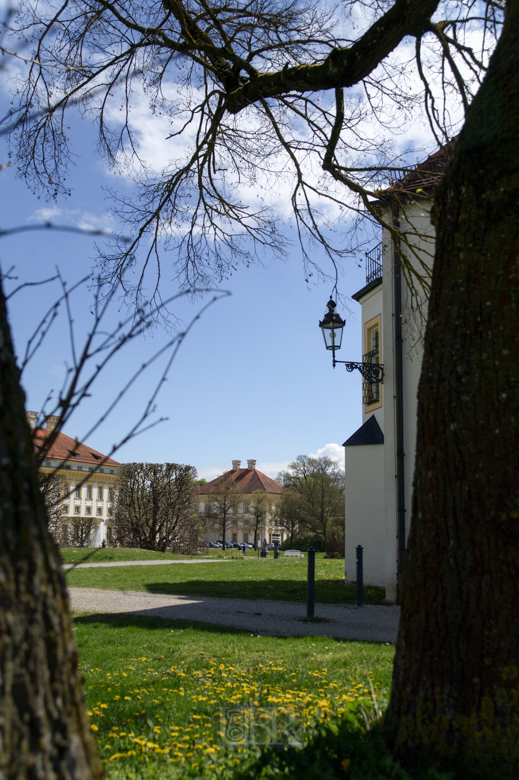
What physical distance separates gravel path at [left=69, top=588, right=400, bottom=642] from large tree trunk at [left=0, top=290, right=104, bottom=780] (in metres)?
6.64

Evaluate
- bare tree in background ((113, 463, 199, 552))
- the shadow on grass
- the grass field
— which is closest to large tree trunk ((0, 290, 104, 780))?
the grass field

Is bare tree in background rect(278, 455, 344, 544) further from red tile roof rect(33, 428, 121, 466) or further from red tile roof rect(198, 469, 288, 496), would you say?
red tile roof rect(198, 469, 288, 496)

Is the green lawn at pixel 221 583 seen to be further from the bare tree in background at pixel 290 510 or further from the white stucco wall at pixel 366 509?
the bare tree in background at pixel 290 510

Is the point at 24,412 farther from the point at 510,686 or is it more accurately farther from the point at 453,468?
the point at 510,686

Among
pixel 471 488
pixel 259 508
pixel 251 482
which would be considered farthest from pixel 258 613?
pixel 251 482

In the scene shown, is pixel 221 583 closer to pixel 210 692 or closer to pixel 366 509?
pixel 366 509

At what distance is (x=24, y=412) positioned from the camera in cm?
157

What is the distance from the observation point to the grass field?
116 inches

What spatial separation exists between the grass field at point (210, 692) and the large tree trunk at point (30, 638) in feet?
5.04

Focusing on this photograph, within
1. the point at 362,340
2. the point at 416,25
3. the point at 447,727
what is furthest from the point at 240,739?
the point at 362,340

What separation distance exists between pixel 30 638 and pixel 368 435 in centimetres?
1369

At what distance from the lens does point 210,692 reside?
4516 mm

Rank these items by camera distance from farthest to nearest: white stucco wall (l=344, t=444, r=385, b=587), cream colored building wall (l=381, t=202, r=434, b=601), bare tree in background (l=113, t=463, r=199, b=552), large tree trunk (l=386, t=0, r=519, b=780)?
bare tree in background (l=113, t=463, r=199, b=552) → white stucco wall (l=344, t=444, r=385, b=587) → cream colored building wall (l=381, t=202, r=434, b=601) → large tree trunk (l=386, t=0, r=519, b=780)

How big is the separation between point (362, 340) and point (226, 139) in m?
9.74
